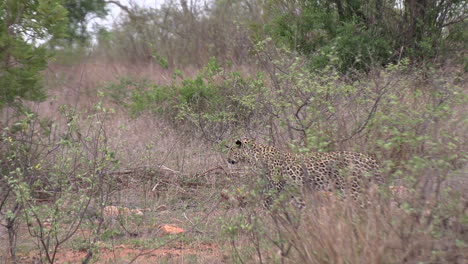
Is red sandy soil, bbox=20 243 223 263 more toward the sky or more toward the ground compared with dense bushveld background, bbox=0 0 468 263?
more toward the ground

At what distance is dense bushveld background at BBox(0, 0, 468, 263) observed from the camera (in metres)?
3.78

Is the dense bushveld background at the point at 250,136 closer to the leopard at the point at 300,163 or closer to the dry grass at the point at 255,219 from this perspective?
the dry grass at the point at 255,219

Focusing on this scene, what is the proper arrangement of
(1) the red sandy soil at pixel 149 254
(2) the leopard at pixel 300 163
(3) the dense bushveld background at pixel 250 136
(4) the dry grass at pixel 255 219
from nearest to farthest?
(4) the dry grass at pixel 255 219
(3) the dense bushveld background at pixel 250 136
(1) the red sandy soil at pixel 149 254
(2) the leopard at pixel 300 163

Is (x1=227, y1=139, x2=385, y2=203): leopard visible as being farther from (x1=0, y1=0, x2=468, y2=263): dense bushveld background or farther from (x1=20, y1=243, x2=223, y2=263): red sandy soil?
(x1=20, y1=243, x2=223, y2=263): red sandy soil

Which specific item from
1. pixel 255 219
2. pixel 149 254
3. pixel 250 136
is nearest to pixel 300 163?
pixel 250 136

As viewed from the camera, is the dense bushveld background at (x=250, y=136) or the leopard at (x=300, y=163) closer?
the dense bushveld background at (x=250, y=136)

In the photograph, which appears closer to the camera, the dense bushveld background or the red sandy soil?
the dense bushveld background

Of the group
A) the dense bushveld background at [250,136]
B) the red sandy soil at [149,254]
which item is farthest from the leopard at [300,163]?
the red sandy soil at [149,254]

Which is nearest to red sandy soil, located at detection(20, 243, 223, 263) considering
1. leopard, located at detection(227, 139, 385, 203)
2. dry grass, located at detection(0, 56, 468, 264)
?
dry grass, located at detection(0, 56, 468, 264)

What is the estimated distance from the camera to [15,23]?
24.7 ft

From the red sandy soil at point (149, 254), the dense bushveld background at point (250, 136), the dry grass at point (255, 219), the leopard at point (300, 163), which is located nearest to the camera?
the dry grass at point (255, 219)

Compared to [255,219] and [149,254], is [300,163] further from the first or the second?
[149,254]

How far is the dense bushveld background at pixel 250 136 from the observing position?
3.78m

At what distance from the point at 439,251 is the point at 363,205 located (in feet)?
1.99
